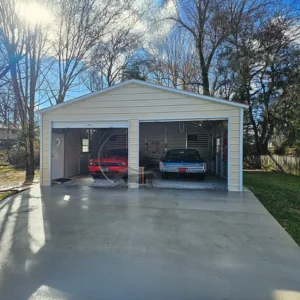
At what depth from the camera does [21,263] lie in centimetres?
280

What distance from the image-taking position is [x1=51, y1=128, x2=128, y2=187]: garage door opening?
28.5 feet

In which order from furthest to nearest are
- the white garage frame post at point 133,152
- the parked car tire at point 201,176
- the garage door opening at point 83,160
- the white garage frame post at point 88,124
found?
1. the parked car tire at point 201,176
2. the garage door opening at point 83,160
3. the white garage frame post at point 88,124
4. the white garage frame post at point 133,152

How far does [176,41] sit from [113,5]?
6003 millimetres

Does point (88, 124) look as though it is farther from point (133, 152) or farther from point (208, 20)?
point (208, 20)

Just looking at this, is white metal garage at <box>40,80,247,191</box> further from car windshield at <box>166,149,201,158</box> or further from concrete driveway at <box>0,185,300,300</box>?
car windshield at <box>166,149,201,158</box>

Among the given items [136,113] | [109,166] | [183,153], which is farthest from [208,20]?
[109,166]

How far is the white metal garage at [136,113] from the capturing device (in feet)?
23.4

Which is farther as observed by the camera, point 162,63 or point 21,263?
point 162,63

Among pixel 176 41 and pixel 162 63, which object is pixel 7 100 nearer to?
pixel 162 63

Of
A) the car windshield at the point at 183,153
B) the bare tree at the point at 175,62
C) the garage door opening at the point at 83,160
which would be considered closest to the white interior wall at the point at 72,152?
the garage door opening at the point at 83,160

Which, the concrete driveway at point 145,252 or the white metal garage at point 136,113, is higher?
the white metal garage at point 136,113

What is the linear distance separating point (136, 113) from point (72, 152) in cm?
433

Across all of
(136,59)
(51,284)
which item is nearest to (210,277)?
(51,284)

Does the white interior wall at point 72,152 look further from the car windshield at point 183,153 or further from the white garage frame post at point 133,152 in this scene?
the car windshield at point 183,153
